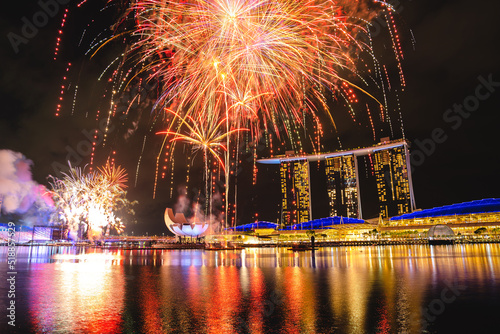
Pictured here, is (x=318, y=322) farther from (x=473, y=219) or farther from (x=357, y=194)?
(x=357, y=194)

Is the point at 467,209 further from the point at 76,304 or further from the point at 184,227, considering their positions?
the point at 76,304

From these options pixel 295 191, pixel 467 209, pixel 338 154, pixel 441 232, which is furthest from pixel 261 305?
pixel 295 191

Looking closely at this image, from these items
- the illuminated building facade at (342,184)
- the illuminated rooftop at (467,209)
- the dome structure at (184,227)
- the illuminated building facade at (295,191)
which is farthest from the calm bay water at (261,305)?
the illuminated building facade at (295,191)

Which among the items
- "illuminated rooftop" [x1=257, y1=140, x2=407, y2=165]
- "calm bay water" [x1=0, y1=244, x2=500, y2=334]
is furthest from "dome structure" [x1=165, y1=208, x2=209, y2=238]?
"calm bay water" [x1=0, y1=244, x2=500, y2=334]

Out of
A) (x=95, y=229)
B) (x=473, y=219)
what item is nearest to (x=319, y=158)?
(x=473, y=219)

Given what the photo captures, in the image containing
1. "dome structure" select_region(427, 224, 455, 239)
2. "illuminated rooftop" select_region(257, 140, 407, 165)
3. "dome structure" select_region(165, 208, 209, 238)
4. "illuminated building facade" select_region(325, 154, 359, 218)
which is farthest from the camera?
"illuminated building facade" select_region(325, 154, 359, 218)

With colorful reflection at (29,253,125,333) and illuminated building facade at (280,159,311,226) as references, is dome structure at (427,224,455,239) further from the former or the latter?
illuminated building facade at (280,159,311,226)

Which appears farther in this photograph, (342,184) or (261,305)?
(342,184)
